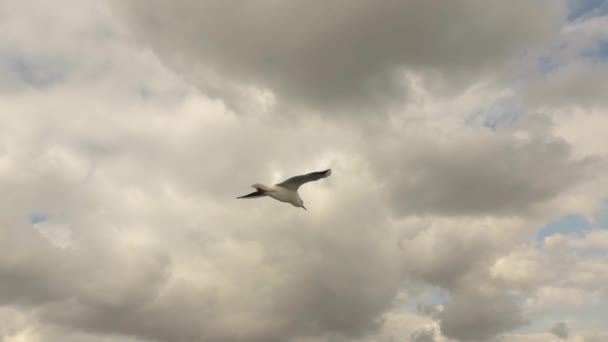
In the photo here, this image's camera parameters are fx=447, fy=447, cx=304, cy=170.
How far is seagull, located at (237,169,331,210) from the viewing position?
41.4 meters

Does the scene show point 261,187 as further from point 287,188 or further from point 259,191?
point 287,188

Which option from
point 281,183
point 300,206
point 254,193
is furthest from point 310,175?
point 300,206

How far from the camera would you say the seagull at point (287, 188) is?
41.4m

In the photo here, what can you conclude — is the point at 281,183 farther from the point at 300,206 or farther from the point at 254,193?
the point at 300,206

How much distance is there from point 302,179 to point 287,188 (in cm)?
316

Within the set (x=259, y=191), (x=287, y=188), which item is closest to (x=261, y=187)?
(x=259, y=191)

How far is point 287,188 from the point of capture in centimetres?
4553

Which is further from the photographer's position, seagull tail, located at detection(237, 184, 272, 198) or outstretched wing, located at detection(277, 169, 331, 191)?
seagull tail, located at detection(237, 184, 272, 198)

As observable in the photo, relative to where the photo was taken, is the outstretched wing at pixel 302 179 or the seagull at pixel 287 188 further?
the seagull at pixel 287 188

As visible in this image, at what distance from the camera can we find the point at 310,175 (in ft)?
136

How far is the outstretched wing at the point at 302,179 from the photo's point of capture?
4084cm

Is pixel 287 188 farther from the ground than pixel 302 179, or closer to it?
farther from the ground

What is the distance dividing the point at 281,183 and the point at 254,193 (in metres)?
3.05

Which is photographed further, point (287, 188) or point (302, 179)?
point (287, 188)
